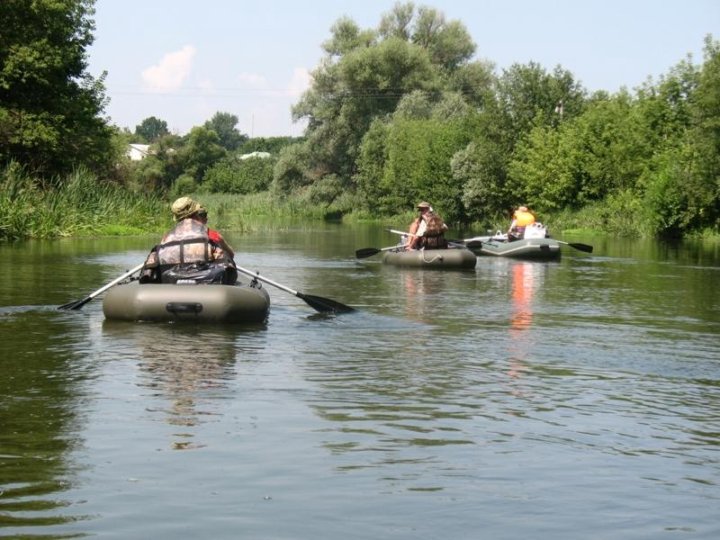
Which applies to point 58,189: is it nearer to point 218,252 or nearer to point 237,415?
point 218,252

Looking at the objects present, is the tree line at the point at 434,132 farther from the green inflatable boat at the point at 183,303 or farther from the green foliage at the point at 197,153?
the green inflatable boat at the point at 183,303

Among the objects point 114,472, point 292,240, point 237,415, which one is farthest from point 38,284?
point 292,240

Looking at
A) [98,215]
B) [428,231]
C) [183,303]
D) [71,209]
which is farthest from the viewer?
[98,215]

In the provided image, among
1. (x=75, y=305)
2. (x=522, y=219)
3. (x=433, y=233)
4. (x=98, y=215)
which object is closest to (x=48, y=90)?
(x=98, y=215)

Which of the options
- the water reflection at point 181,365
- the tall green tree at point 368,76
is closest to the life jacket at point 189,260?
the water reflection at point 181,365

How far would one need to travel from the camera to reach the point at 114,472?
6.47 meters

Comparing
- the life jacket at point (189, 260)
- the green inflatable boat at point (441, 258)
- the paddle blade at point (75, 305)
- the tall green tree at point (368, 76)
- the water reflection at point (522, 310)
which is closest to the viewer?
the water reflection at point (522, 310)

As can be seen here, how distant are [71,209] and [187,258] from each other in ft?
88.0

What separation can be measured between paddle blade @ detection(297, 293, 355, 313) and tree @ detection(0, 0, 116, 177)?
3028cm

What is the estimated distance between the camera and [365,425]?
783 cm

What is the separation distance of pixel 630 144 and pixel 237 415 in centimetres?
4821

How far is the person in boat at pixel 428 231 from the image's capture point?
77.2 ft

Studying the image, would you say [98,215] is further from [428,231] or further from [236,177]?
[236,177]

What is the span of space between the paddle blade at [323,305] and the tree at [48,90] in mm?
30277
